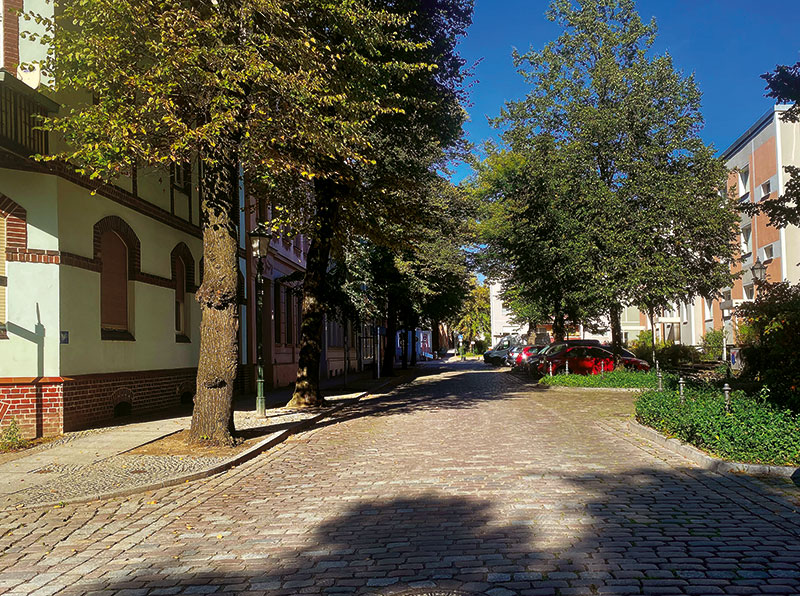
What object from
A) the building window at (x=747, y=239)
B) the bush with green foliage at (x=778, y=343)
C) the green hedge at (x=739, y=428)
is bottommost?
the green hedge at (x=739, y=428)

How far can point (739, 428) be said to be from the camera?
866 centimetres

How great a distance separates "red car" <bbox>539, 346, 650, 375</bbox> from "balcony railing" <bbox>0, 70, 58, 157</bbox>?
19.7 metres

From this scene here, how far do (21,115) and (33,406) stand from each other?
486 centimetres

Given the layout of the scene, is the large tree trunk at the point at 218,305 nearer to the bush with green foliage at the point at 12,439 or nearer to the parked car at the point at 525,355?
the bush with green foliage at the point at 12,439

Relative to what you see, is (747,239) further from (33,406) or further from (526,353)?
(33,406)

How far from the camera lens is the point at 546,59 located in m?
24.6

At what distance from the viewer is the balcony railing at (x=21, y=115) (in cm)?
1053

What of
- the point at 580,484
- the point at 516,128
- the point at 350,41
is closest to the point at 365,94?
the point at 350,41

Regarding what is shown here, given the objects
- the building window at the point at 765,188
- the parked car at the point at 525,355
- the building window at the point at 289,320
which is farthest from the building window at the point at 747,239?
the building window at the point at 289,320

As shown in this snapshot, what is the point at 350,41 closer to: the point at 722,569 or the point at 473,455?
the point at 473,455

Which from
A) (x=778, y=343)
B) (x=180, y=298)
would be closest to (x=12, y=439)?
(x=180, y=298)

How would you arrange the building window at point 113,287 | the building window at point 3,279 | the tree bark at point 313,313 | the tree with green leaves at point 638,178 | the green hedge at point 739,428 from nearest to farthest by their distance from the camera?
the green hedge at point 739,428, the building window at point 3,279, the building window at point 113,287, the tree bark at point 313,313, the tree with green leaves at point 638,178

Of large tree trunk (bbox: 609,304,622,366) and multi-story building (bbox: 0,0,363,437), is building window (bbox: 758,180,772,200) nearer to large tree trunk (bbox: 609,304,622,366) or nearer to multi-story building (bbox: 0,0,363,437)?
large tree trunk (bbox: 609,304,622,366)

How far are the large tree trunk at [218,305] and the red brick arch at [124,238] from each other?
3791mm
